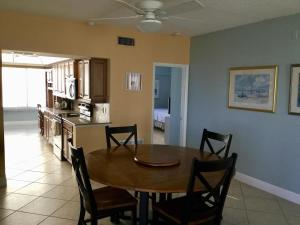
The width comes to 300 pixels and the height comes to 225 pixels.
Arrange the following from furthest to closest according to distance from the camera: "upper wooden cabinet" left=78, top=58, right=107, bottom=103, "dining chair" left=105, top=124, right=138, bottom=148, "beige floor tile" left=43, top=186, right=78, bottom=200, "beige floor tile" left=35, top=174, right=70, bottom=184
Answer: "upper wooden cabinet" left=78, top=58, right=107, bottom=103, "beige floor tile" left=35, top=174, right=70, bottom=184, "beige floor tile" left=43, top=186, right=78, bottom=200, "dining chair" left=105, top=124, right=138, bottom=148

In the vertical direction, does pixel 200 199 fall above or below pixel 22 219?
above

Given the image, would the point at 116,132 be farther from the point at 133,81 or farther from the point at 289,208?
the point at 289,208

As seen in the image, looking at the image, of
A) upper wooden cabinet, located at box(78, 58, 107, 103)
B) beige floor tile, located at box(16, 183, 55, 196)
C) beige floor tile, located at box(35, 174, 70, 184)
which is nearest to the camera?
beige floor tile, located at box(16, 183, 55, 196)

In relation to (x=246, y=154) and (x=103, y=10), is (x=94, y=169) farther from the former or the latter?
(x=246, y=154)

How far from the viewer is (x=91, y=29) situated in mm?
4316

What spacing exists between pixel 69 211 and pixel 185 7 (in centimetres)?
258

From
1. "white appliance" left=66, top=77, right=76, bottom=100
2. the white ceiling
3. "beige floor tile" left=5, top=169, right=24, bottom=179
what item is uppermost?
the white ceiling

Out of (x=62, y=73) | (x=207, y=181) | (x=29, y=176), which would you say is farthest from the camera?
(x=62, y=73)

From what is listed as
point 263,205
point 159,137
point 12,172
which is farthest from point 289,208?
point 159,137

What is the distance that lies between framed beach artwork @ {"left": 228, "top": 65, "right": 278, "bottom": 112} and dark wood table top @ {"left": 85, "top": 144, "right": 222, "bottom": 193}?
56.8 inches

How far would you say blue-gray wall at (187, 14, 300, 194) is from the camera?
362 cm

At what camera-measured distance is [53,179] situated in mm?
4215

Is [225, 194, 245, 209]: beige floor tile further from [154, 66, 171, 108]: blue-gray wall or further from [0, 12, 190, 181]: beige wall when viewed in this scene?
[154, 66, 171, 108]: blue-gray wall

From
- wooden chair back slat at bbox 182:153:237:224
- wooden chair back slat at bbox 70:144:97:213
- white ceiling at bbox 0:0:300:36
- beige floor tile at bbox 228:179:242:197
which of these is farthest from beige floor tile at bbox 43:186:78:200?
white ceiling at bbox 0:0:300:36
